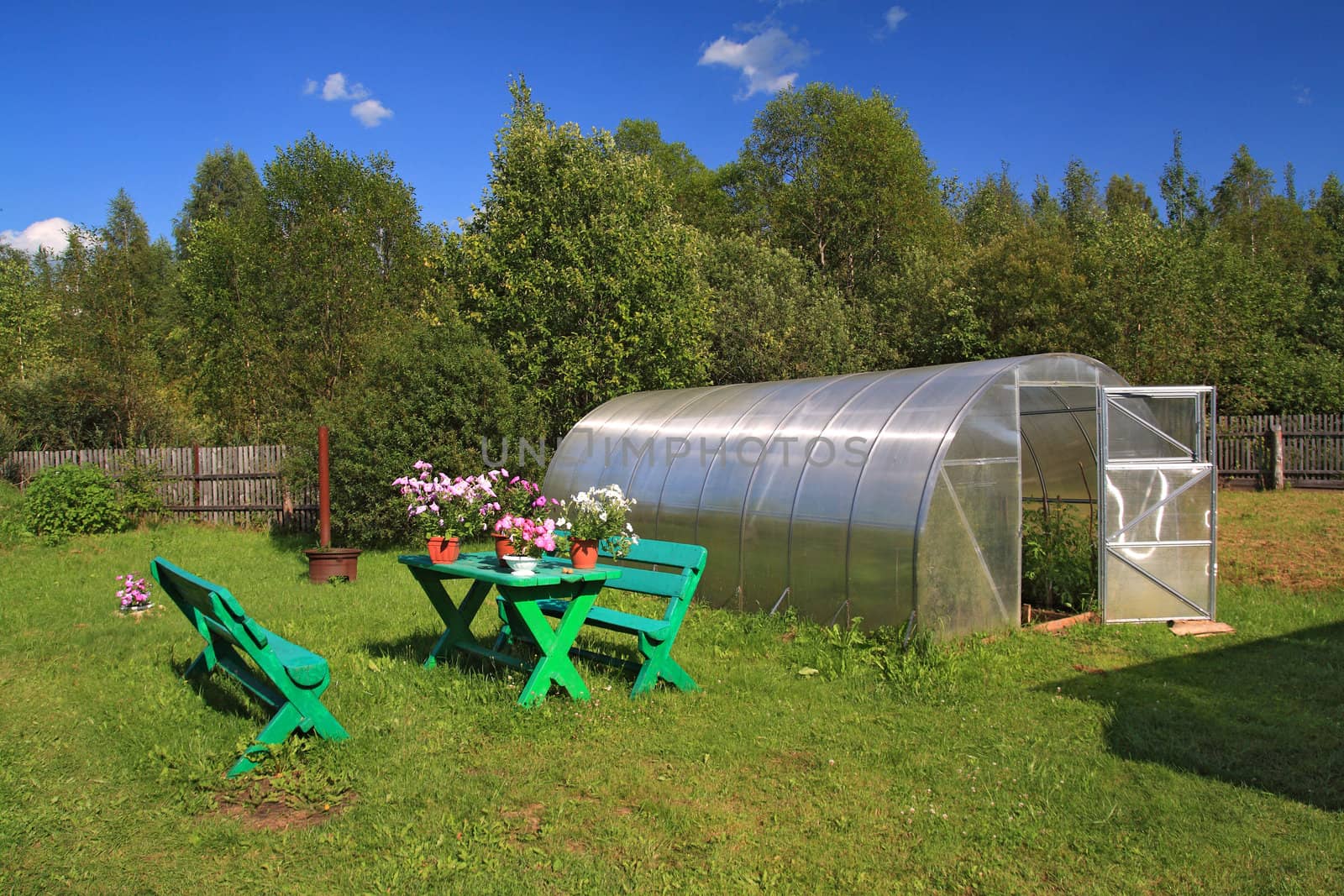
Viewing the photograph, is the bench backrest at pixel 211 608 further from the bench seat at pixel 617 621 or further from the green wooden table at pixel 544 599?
the bench seat at pixel 617 621

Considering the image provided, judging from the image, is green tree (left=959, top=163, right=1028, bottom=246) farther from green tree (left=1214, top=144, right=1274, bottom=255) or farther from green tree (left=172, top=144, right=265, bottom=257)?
green tree (left=172, top=144, right=265, bottom=257)

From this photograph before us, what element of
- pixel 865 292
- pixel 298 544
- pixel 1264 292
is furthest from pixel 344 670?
pixel 1264 292

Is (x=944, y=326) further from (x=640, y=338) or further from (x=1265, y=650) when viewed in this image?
(x=1265, y=650)

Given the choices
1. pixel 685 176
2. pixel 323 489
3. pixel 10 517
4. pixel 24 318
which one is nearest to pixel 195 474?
pixel 10 517

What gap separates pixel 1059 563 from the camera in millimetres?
9852

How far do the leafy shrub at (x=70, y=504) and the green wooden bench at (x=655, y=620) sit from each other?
1184cm

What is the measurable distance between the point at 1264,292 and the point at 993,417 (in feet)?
85.9

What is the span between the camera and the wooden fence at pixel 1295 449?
1959cm

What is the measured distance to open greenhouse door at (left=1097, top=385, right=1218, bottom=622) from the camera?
8953mm

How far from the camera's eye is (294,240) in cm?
2466

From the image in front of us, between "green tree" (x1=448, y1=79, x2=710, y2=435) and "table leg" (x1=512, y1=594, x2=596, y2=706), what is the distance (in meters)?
11.6

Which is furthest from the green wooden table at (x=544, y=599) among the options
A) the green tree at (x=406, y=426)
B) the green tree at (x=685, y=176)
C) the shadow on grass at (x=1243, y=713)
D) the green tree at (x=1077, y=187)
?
the green tree at (x=1077, y=187)

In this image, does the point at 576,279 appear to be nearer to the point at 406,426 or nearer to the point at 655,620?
the point at 406,426

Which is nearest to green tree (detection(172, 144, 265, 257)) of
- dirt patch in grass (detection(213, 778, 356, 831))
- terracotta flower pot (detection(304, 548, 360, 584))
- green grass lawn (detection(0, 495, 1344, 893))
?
terracotta flower pot (detection(304, 548, 360, 584))
